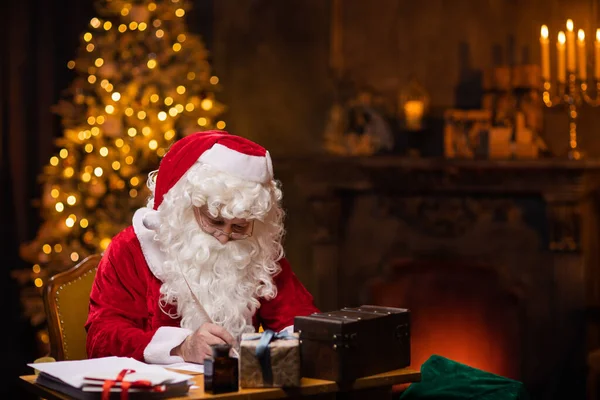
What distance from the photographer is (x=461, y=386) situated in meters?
3.08

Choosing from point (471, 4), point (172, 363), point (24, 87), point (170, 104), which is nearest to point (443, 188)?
point (471, 4)

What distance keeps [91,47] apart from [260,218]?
2830 millimetres

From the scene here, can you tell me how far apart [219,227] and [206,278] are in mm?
187

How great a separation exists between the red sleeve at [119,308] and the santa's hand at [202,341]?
15 cm

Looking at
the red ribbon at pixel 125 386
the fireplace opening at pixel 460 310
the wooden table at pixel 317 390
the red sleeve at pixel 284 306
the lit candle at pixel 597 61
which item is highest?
the lit candle at pixel 597 61

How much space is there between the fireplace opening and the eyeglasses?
2.72 meters

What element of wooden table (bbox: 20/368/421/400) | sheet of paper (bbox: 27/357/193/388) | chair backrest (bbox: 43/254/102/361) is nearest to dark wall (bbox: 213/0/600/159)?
chair backrest (bbox: 43/254/102/361)

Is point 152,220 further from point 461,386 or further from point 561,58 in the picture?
point 561,58

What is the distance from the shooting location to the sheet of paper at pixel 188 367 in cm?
255

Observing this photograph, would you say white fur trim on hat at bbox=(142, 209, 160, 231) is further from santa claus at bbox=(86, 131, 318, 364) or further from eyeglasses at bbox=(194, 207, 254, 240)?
eyeglasses at bbox=(194, 207, 254, 240)

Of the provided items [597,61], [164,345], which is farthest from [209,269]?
[597,61]

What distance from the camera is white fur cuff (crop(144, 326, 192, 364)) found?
2.71m

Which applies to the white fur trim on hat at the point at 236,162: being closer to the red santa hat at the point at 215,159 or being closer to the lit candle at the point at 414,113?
the red santa hat at the point at 215,159

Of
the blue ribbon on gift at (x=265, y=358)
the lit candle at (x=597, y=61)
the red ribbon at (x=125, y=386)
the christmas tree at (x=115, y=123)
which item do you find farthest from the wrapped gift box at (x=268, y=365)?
the lit candle at (x=597, y=61)
